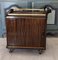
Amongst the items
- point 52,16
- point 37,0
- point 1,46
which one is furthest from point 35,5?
point 1,46

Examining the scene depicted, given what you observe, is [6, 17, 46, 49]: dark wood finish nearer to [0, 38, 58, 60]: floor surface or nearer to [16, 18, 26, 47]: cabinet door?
[16, 18, 26, 47]: cabinet door

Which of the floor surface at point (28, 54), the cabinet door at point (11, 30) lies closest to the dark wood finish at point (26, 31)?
the cabinet door at point (11, 30)

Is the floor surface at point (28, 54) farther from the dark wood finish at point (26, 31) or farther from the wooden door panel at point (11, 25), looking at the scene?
the wooden door panel at point (11, 25)

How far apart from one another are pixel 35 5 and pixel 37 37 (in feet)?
3.61

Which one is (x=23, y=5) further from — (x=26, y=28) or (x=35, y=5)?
(x=26, y=28)

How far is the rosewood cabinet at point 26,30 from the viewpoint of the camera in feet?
9.05

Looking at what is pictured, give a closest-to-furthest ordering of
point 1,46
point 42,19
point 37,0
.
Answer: point 42,19 → point 1,46 → point 37,0

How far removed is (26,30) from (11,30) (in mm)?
262

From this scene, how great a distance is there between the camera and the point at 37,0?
365 centimetres

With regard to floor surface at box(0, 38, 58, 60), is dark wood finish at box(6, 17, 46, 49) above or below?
above

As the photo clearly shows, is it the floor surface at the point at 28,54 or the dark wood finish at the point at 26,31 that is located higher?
the dark wood finish at the point at 26,31

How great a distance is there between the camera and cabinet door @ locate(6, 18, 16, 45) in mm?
2784

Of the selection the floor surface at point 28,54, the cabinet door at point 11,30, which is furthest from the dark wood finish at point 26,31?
the floor surface at point 28,54

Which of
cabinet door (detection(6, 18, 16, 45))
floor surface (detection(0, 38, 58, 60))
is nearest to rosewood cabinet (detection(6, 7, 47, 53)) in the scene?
cabinet door (detection(6, 18, 16, 45))
